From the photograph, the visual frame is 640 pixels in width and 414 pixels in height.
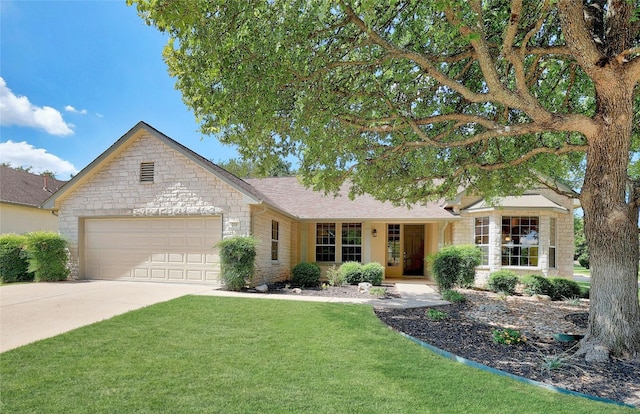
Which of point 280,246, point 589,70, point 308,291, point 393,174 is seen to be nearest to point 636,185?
point 589,70

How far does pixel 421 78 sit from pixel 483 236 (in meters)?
8.93

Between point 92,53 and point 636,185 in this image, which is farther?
point 92,53

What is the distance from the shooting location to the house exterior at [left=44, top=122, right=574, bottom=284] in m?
11.9

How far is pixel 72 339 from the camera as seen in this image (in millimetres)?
5336

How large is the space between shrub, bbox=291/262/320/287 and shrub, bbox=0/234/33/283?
359 inches

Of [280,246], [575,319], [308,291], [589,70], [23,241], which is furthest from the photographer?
[280,246]

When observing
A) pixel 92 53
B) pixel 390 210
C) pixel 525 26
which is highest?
pixel 92 53

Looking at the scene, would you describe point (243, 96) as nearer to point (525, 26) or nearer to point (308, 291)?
point (525, 26)

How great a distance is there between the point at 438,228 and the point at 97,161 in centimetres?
1323

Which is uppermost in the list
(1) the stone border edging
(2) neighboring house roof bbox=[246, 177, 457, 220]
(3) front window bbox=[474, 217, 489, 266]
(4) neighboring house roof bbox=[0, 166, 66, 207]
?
(4) neighboring house roof bbox=[0, 166, 66, 207]

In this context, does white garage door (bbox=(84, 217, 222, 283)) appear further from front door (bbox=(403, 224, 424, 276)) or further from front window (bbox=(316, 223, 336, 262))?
front door (bbox=(403, 224, 424, 276))

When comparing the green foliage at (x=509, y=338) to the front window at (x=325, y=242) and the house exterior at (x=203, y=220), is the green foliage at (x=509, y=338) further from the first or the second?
the front window at (x=325, y=242)

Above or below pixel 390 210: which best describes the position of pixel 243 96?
above

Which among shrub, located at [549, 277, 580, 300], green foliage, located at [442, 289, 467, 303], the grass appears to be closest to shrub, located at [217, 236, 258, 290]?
the grass
